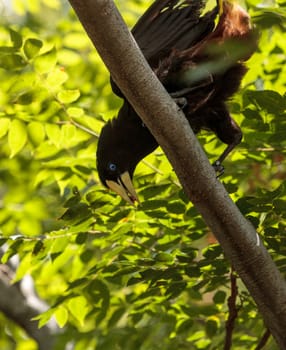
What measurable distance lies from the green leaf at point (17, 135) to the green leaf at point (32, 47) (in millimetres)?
302

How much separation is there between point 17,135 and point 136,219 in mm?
660

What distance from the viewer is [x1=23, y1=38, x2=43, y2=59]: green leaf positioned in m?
2.84

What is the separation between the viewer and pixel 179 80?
2.93m

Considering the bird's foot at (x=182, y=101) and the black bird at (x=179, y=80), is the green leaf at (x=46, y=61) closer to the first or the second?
the black bird at (x=179, y=80)

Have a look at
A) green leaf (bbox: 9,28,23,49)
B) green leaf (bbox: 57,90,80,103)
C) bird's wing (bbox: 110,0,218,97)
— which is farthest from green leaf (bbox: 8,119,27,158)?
bird's wing (bbox: 110,0,218,97)

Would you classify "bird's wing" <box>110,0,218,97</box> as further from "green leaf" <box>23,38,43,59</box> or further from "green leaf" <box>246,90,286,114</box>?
"green leaf" <box>246,90,286,114</box>

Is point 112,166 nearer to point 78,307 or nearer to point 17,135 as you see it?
point 17,135

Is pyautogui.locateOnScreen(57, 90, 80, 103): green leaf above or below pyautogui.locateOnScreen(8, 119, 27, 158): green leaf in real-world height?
above

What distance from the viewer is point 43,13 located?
16.7 ft

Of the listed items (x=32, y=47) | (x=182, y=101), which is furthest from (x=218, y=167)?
(x=32, y=47)

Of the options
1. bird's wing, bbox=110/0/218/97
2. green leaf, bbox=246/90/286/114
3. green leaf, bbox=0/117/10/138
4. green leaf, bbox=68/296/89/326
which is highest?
green leaf, bbox=246/90/286/114

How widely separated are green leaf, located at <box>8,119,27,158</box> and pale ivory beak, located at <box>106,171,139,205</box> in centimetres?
39

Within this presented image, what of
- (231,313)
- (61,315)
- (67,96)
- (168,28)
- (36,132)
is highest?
(168,28)

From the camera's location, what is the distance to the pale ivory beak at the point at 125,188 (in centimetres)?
281
